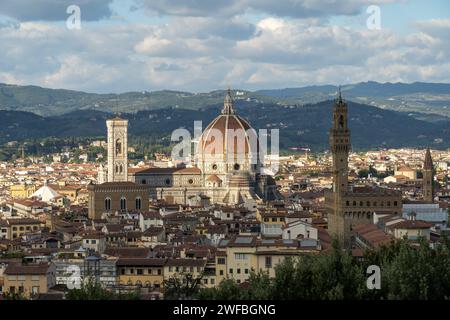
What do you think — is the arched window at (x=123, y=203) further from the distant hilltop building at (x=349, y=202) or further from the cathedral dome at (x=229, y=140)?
the distant hilltop building at (x=349, y=202)

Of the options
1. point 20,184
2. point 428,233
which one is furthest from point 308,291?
point 20,184

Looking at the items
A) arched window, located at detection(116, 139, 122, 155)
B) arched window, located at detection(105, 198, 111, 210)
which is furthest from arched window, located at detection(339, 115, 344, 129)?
arched window, located at detection(116, 139, 122, 155)

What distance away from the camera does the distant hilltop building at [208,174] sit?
85000 millimetres

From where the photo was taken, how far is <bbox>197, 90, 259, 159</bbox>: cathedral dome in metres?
90.8

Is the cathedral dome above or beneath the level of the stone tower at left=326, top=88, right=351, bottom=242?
above

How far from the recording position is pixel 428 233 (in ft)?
149

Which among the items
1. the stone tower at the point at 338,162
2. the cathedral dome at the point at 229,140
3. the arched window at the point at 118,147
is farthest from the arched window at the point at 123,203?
the stone tower at the point at 338,162

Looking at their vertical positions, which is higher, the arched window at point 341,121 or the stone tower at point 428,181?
the arched window at point 341,121

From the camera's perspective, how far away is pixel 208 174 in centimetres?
8912

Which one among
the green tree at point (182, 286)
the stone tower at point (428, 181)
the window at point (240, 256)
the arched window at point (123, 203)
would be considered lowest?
the green tree at point (182, 286)

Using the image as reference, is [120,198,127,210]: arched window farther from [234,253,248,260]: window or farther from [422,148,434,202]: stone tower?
[234,253,248,260]: window

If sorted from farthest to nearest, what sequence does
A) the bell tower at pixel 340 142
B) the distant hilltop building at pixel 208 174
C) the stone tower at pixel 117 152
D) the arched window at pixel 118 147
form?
the arched window at pixel 118 147
the stone tower at pixel 117 152
the distant hilltop building at pixel 208 174
the bell tower at pixel 340 142
